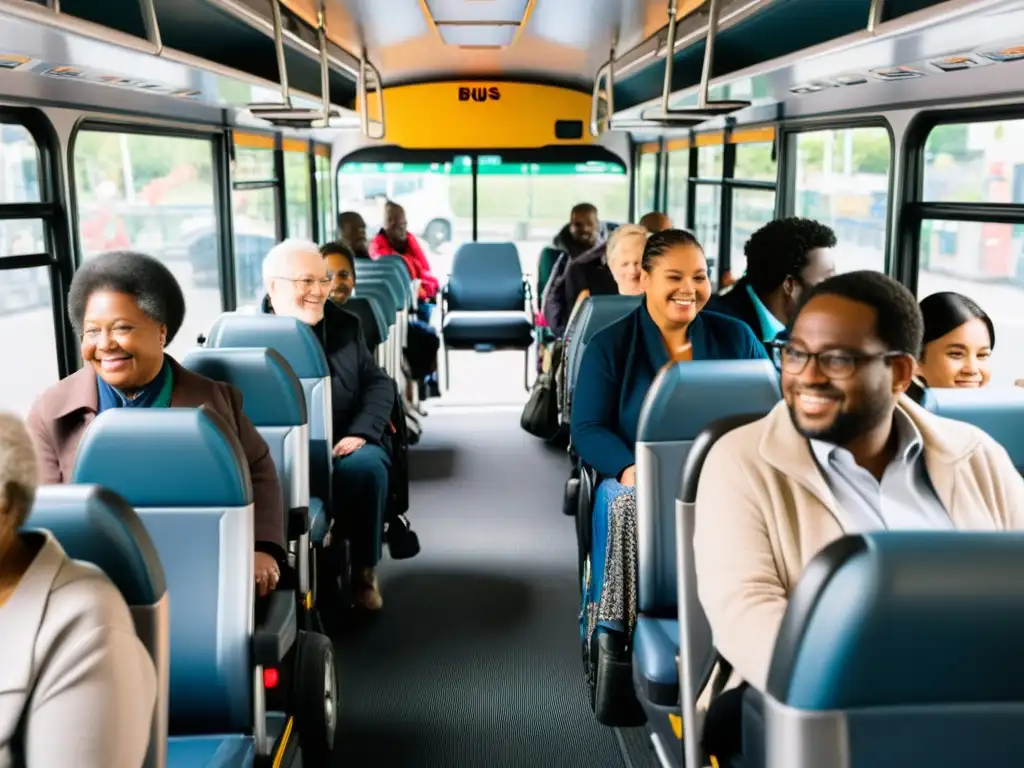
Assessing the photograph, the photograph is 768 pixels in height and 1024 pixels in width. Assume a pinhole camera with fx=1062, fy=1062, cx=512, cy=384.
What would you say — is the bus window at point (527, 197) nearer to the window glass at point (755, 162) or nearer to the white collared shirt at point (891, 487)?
the window glass at point (755, 162)

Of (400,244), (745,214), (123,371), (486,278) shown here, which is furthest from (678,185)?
(123,371)

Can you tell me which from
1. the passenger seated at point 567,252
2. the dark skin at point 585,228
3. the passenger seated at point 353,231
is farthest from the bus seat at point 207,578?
the dark skin at point 585,228

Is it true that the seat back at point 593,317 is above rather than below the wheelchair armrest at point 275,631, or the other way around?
above

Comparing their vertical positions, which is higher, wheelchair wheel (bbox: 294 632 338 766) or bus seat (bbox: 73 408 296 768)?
bus seat (bbox: 73 408 296 768)

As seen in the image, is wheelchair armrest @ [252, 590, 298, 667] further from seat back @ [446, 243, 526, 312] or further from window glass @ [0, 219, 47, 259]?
seat back @ [446, 243, 526, 312]

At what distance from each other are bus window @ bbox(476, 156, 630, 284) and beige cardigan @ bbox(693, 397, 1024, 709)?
8.86m

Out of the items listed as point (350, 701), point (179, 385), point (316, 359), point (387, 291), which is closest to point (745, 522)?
point (179, 385)

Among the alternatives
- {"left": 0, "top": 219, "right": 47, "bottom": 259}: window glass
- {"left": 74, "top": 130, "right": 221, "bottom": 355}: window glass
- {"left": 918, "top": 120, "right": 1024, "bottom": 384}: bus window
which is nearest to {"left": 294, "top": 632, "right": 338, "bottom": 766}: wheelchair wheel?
{"left": 74, "top": 130, "right": 221, "bottom": 355}: window glass

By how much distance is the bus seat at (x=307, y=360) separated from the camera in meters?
3.70

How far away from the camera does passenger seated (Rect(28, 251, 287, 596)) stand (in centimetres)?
245

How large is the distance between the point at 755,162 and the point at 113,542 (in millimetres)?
5914

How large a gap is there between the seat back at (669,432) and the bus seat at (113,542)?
1.29 m

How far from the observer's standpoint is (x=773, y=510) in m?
1.70

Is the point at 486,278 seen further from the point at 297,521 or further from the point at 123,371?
the point at 123,371
